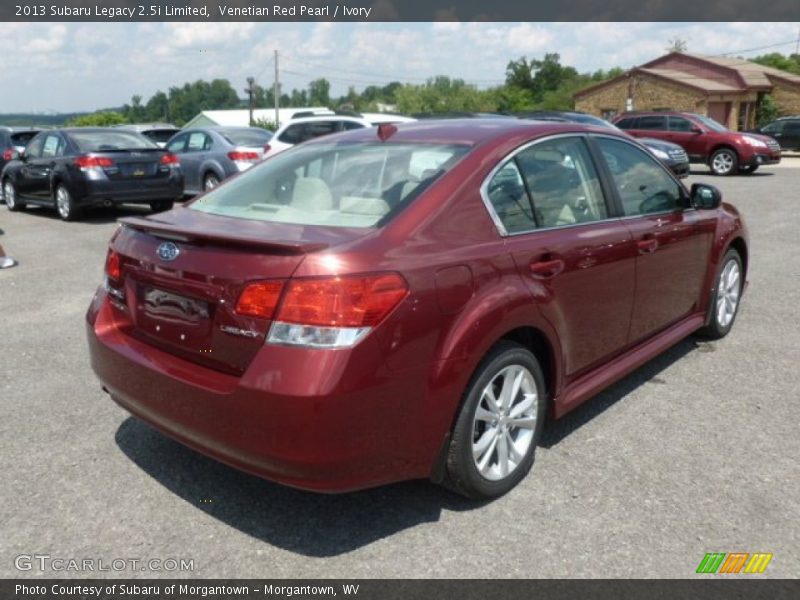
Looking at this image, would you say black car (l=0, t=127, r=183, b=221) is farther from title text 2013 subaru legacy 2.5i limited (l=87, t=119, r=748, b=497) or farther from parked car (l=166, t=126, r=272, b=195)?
title text 2013 subaru legacy 2.5i limited (l=87, t=119, r=748, b=497)

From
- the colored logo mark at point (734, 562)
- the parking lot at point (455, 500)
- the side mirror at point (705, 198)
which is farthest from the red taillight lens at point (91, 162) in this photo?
the colored logo mark at point (734, 562)

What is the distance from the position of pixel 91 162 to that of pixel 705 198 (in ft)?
30.8

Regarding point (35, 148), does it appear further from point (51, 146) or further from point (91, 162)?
point (91, 162)

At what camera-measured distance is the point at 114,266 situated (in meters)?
3.18

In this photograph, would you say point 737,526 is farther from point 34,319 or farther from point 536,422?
point 34,319

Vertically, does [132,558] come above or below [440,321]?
below

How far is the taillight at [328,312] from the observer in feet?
7.99

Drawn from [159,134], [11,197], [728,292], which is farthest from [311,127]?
[728,292]

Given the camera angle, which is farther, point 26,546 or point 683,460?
point 683,460

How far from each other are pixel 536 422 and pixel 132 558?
70.4 inches

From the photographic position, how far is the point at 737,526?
113 inches

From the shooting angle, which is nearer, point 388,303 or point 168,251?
point 388,303
